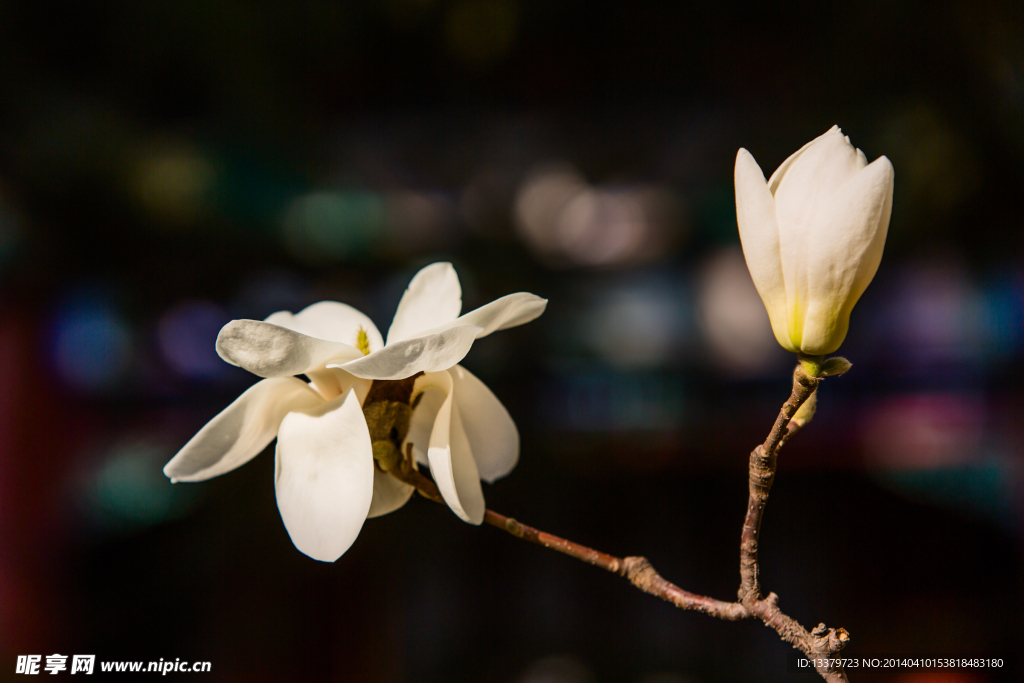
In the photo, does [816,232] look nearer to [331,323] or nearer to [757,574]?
[757,574]

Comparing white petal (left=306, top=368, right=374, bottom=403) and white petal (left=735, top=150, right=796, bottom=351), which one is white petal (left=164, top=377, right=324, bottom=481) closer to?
white petal (left=306, top=368, right=374, bottom=403)

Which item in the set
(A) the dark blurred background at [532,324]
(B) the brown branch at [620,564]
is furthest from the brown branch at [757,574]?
(A) the dark blurred background at [532,324]

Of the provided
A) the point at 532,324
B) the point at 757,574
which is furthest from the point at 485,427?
the point at 532,324

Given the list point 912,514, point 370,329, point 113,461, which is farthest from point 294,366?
point 912,514

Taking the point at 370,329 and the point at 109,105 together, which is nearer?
the point at 370,329

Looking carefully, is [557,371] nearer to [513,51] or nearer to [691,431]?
[691,431]

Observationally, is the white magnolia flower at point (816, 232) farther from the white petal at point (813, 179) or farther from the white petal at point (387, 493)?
the white petal at point (387, 493)

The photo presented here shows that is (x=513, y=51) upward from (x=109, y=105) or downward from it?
upward
